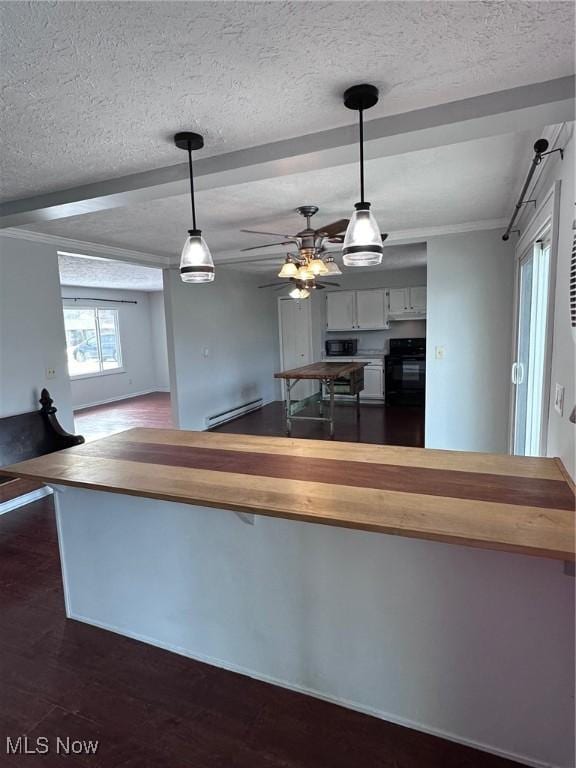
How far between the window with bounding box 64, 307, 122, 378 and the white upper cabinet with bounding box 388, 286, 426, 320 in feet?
18.1

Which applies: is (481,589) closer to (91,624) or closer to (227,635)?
(227,635)

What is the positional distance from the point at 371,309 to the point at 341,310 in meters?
0.54

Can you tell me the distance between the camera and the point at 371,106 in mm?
1521

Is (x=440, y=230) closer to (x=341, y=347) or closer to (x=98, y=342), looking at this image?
(x=341, y=347)

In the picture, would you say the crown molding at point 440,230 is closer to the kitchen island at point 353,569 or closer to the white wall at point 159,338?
the kitchen island at point 353,569

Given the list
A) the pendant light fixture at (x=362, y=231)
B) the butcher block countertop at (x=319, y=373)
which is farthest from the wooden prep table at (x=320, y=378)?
the pendant light fixture at (x=362, y=231)

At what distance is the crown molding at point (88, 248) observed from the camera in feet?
11.4

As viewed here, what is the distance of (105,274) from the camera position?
6371mm

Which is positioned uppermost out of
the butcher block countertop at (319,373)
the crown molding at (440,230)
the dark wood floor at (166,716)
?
the crown molding at (440,230)

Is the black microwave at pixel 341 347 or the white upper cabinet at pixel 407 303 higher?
the white upper cabinet at pixel 407 303

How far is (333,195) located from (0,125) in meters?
1.88

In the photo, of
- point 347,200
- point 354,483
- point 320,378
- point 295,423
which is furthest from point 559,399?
point 295,423

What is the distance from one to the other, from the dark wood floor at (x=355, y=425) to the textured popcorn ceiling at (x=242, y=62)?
396cm

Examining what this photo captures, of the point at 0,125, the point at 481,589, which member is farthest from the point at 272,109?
the point at 481,589
